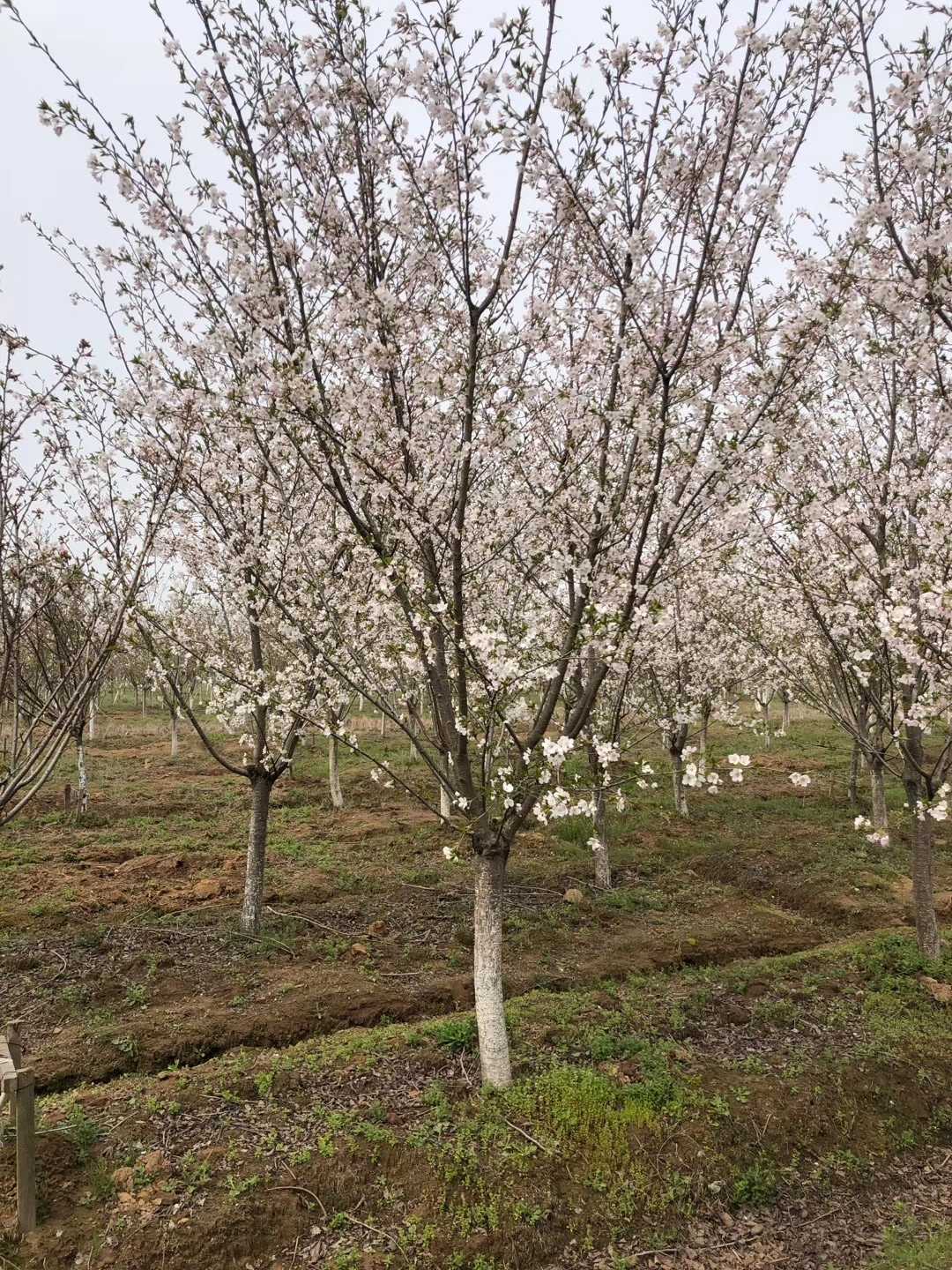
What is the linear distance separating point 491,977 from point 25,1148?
3.67 metres

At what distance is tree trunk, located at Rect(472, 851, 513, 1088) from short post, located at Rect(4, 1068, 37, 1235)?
350cm

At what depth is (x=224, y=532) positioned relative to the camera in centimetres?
862

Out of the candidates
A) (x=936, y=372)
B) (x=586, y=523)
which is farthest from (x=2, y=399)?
(x=936, y=372)

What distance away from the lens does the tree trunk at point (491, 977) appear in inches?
259

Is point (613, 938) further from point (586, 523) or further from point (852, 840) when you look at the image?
point (852, 840)

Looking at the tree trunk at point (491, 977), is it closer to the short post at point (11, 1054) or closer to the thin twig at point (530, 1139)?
the thin twig at point (530, 1139)

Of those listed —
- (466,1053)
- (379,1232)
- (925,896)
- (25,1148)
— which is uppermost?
(925,896)

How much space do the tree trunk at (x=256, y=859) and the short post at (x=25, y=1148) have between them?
17.0 feet

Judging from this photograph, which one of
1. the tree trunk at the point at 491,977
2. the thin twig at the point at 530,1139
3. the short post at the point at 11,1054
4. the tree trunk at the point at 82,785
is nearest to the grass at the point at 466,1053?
the thin twig at the point at 530,1139

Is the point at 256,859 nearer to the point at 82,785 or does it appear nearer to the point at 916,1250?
the point at 916,1250

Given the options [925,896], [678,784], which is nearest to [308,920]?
[925,896]

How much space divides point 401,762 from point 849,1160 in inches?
779

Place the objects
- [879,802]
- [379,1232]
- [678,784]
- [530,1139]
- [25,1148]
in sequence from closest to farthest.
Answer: [25,1148] → [379,1232] → [530,1139] → [879,802] → [678,784]

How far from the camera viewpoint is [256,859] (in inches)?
413
